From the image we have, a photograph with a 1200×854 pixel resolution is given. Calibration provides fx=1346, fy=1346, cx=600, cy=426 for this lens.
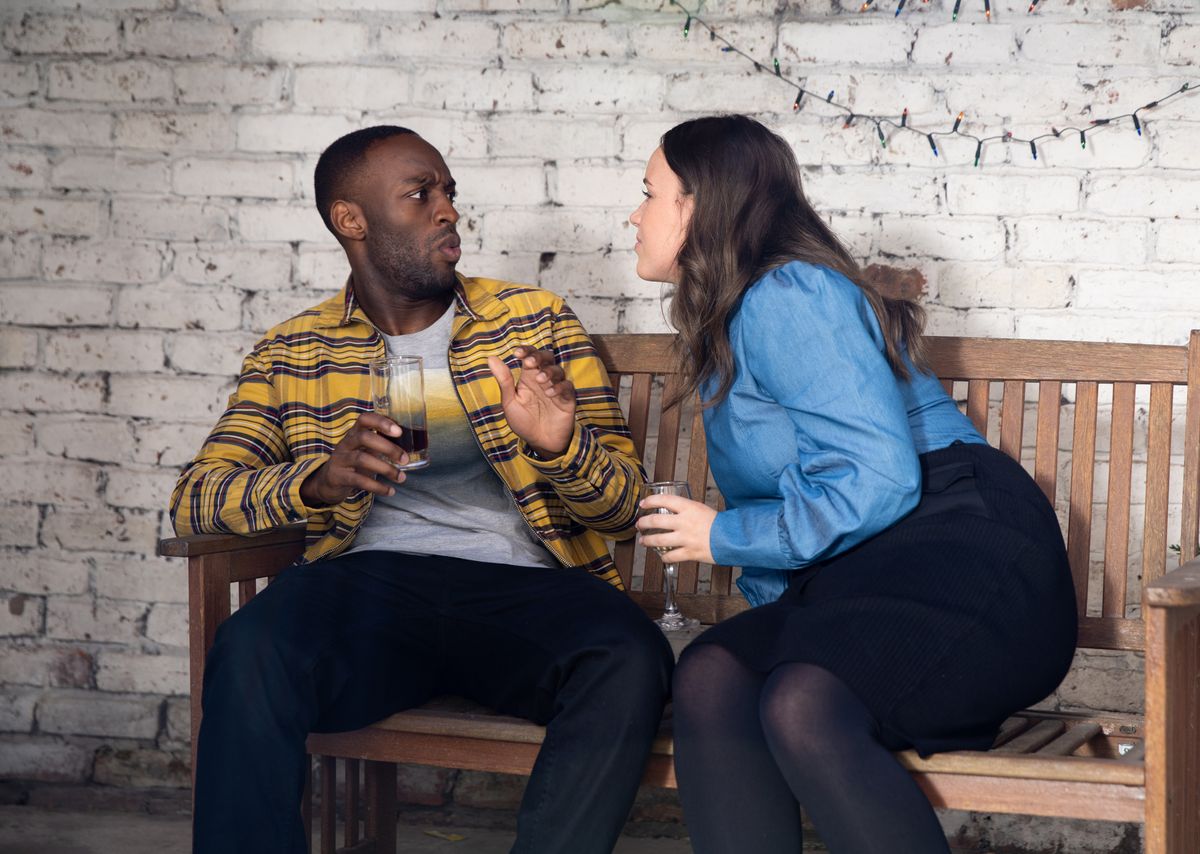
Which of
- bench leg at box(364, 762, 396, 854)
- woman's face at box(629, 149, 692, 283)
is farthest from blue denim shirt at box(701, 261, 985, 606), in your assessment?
bench leg at box(364, 762, 396, 854)

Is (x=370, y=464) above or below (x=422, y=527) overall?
above

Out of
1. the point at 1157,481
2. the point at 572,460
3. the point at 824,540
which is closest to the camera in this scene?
the point at 824,540

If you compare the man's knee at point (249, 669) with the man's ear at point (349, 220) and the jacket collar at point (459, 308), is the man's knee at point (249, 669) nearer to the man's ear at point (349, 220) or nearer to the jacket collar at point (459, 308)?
the jacket collar at point (459, 308)

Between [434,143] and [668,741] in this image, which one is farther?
[434,143]

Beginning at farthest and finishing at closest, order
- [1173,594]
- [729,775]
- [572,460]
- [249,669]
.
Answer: [572,460]
[249,669]
[729,775]
[1173,594]

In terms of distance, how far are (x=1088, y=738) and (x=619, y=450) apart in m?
0.90

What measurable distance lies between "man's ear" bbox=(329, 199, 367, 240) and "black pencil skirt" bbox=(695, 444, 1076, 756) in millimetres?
1141

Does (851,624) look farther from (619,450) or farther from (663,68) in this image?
(663,68)

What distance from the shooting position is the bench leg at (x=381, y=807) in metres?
2.61

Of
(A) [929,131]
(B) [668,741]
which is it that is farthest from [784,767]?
(A) [929,131]

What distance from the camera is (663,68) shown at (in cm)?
286

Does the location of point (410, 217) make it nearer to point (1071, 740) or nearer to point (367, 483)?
point (367, 483)

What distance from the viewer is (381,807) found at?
8.61 ft

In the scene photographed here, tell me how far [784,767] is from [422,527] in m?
0.92
